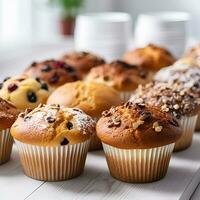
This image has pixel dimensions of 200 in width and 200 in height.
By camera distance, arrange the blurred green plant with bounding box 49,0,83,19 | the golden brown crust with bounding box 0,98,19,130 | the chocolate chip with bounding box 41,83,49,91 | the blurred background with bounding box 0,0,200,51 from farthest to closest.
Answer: the blurred green plant with bounding box 49,0,83,19
the blurred background with bounding box 0,0,200,51
the chocolate chip with bounding box 41,83,49,91
the golden brown crust with bounding box 0,98,19,130

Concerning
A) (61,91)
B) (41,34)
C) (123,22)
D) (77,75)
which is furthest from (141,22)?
(41,34)

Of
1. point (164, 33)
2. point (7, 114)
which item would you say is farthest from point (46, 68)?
point (164, 33)

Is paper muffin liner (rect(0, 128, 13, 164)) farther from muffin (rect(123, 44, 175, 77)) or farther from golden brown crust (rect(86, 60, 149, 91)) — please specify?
muffin (rect(123, 44, 175, 77))

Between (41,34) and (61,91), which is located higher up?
(61,91)

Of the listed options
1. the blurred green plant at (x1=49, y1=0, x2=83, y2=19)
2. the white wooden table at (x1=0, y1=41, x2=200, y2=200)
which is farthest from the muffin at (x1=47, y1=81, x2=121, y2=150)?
the blurred green plant at (x1=49, y1=0, x2=83, y2=19)

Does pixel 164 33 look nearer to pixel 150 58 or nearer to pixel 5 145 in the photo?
pixel 150 58

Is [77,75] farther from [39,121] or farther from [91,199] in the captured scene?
[91,199]

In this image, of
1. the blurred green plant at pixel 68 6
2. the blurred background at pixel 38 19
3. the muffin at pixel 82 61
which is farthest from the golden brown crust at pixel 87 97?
the blurred green plant at pixel 68 6
